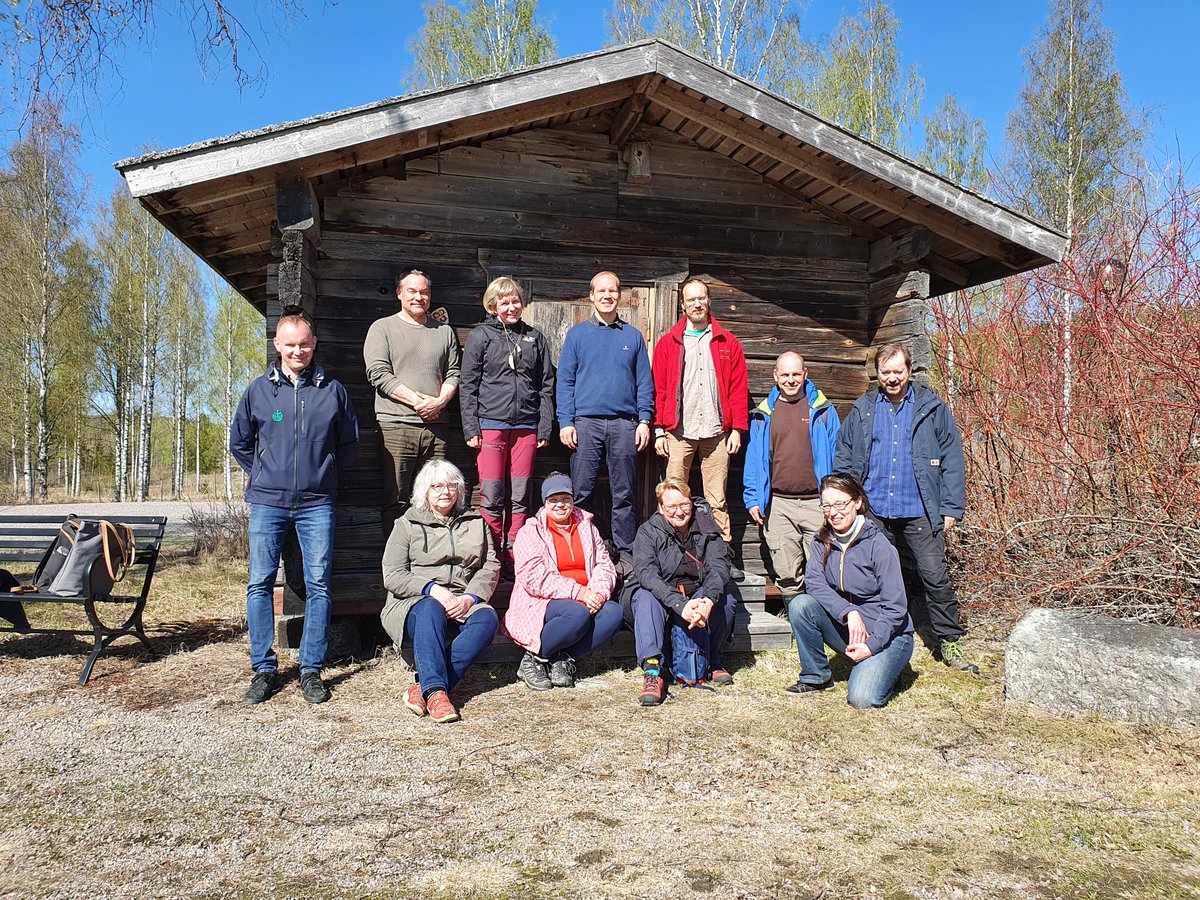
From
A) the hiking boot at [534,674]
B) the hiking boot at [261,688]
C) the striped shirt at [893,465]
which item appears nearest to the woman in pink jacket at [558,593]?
the hiking boot at [534,674]

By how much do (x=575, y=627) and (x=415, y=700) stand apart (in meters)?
0.96

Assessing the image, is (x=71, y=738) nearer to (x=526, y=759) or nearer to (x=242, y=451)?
(x=242, y=451)

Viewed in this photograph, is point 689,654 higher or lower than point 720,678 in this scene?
higher

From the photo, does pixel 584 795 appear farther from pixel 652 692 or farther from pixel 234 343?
pixel 234 343

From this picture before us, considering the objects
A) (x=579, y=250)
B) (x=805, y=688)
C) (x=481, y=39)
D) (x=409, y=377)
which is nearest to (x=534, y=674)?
(x=805, y=688)

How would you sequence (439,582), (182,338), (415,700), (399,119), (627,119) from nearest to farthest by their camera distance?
(415,700) → (439,582) → (399,119) → (627,119) → (182,338)

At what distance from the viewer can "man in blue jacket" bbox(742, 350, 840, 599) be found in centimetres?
545

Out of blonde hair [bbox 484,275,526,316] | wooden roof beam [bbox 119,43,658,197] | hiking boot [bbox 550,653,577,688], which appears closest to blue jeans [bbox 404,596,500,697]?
hiking boot [bbox 550,653,577,688]

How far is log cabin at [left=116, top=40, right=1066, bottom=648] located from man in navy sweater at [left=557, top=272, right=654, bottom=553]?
0.72 meters

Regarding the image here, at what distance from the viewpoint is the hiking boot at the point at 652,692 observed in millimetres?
4336

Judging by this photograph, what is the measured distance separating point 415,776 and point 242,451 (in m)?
2.22

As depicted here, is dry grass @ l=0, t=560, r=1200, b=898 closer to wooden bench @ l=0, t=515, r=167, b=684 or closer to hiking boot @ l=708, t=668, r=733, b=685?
hiking boot @ l=708, t=668, r=733, b=685

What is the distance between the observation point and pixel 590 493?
517 centimetres

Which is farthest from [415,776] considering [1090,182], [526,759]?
[1090,182]
